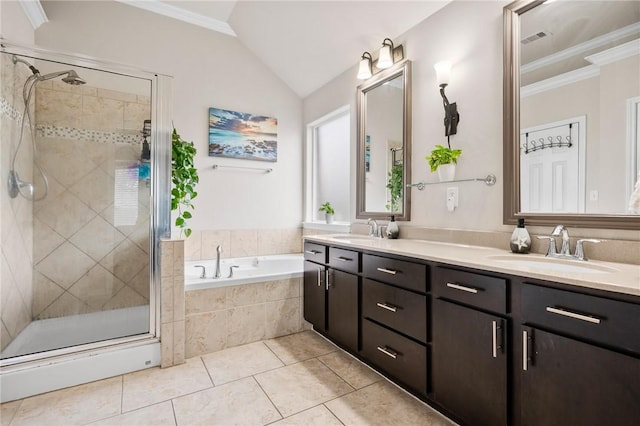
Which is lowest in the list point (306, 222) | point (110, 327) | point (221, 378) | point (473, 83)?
point (221, 378)

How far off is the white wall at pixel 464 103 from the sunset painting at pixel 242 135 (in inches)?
64.8

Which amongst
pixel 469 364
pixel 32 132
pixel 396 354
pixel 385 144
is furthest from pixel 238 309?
pixel 32 132

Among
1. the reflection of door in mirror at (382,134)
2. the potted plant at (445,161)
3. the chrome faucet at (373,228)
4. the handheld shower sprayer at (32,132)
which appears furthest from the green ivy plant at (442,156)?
→ the handheld shower sprayer at (32,132)

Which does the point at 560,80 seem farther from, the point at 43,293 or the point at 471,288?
the point at 43,293

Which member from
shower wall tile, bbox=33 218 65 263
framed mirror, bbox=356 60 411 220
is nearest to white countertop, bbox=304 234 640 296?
framed mirror, bbox=356 60 411 220

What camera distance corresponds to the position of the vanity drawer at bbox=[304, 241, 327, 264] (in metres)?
2.37

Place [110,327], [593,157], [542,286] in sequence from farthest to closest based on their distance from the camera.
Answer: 1. [110,327]
2. [593,157]
3. [542,286]

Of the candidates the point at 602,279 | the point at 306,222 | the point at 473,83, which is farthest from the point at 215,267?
the point at 602,279

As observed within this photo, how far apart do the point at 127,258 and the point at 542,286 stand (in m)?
2.47

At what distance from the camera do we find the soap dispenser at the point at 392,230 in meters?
2.36

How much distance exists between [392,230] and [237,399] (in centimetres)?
148

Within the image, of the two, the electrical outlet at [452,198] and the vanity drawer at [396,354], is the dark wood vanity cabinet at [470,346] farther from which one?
the electrical outlet at [452,198]

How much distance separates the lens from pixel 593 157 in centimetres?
140

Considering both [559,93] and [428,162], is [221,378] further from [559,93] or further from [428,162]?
[559,93]
